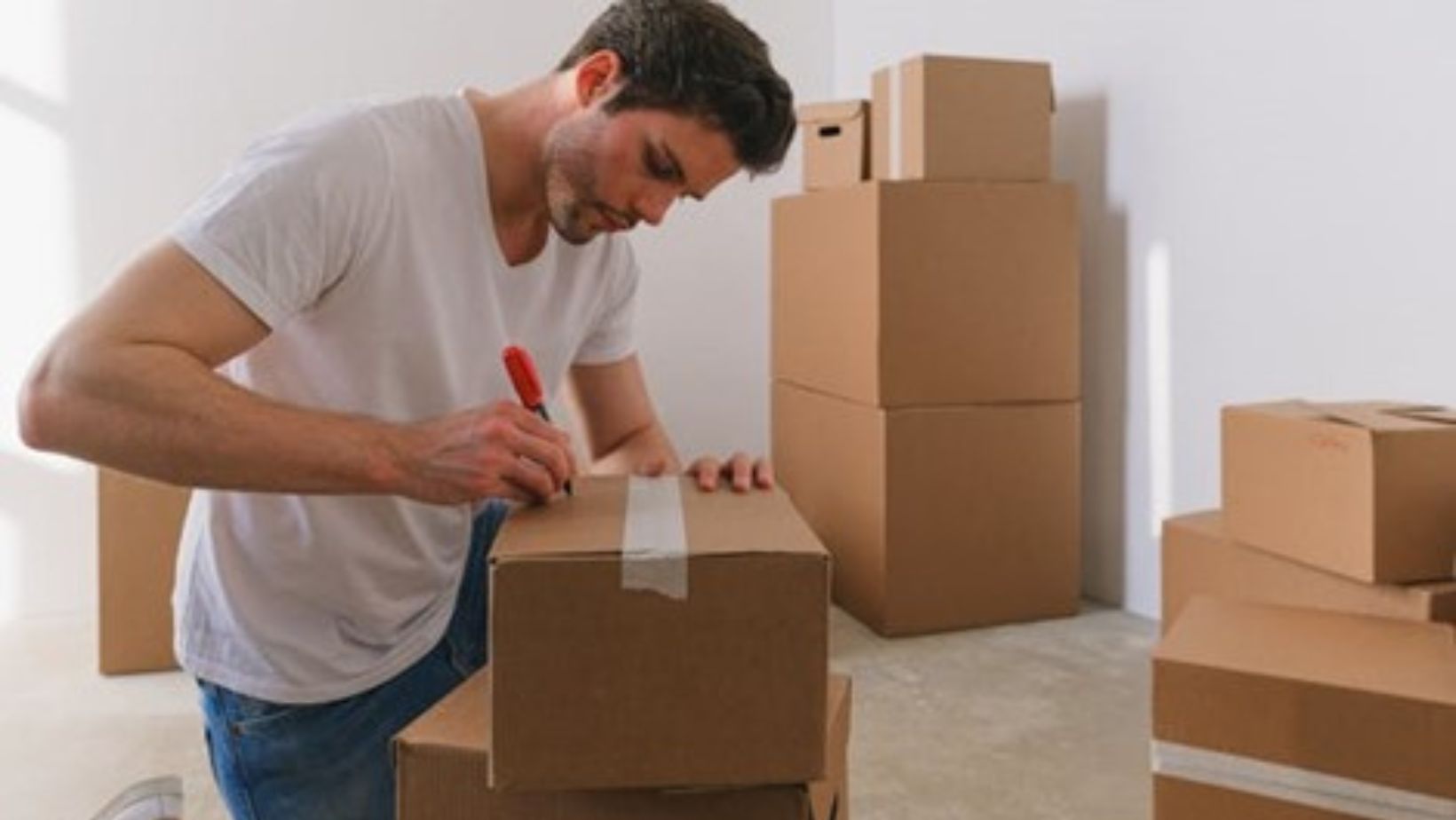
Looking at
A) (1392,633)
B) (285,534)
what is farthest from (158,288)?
(1392,633)

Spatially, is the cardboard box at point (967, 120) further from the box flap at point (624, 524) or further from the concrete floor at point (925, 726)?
the box flap at point (624, 524)

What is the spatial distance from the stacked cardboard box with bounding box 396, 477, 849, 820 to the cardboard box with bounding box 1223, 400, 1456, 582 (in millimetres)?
1128

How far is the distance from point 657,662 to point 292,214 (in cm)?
49

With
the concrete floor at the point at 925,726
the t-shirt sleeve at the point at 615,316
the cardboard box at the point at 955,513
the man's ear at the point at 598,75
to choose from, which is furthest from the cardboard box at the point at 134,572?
the man's ear at the point at 598,75

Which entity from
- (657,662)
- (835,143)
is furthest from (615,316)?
(835,143)

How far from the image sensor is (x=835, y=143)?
3.15 metres

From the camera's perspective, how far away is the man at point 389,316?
967mm

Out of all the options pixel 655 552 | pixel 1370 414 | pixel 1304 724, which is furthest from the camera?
pixel 1370 414

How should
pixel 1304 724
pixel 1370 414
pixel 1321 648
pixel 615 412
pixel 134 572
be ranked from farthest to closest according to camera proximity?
pixel 134 572, pixel 1370 414, pixel 615 412, pixel 1321 648, pixel 1304 724

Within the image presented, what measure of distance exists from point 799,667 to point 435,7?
3.18m

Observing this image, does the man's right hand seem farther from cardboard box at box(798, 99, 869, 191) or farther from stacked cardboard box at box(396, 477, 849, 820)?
cardboard box at box(798, 99, 869, 191)

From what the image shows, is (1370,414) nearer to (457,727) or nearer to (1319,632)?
(1319,632)

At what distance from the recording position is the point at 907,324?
2.85m

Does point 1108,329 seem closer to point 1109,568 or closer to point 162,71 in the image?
point 1109,568
